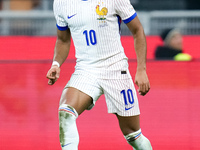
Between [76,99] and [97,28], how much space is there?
1.98ft

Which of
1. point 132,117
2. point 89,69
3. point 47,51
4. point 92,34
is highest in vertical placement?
point 92,34

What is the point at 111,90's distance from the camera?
4281mm

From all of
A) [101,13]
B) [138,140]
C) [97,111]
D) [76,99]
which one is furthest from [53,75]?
[97,111]

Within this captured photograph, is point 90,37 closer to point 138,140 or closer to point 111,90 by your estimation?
point 111,90

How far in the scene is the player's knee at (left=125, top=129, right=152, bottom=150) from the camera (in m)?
4.46

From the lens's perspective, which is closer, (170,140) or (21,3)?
(170,140)

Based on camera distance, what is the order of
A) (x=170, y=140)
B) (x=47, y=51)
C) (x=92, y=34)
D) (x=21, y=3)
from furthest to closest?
(x=21, y=3), (x=47, y=51), (x=170, y=140), (x=92, y=34)

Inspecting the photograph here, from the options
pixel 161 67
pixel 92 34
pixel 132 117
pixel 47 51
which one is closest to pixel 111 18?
pixel 92 34

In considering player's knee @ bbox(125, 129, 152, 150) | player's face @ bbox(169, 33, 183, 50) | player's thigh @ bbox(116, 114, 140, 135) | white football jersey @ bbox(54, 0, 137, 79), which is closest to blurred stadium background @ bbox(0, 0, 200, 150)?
player's knee @ bbox(125, 129, 152, 150)

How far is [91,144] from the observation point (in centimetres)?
557

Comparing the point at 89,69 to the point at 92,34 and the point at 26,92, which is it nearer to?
the point at 92,34

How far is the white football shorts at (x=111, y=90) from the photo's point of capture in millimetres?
4227

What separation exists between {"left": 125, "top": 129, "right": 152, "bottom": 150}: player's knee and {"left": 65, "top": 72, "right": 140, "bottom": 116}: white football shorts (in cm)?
20

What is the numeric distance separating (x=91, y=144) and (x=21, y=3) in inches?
371
